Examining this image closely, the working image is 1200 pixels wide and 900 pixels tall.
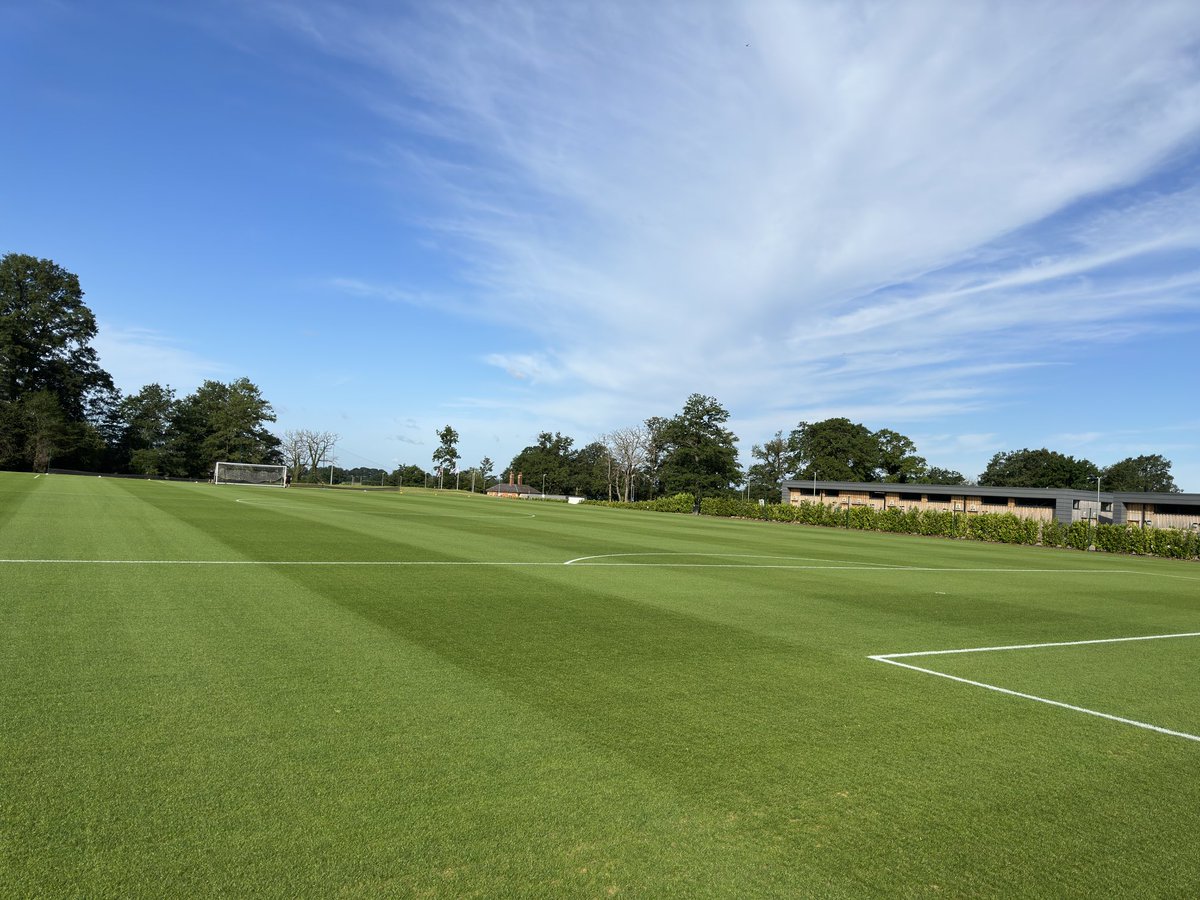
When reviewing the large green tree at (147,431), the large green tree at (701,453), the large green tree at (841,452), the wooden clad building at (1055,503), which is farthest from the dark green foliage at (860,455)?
the large green tree at (147,431)

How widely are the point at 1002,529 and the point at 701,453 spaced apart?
52.9 metres

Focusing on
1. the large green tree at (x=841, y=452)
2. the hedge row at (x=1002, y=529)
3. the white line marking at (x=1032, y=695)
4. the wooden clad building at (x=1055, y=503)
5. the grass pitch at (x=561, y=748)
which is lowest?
the grass pitch at (x=561, y=748)

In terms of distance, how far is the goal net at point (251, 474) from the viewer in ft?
268

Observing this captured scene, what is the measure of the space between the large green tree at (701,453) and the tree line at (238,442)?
139 mm

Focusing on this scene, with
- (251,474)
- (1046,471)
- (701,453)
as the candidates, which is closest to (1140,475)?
(1046,471)

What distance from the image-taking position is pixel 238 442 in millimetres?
95312

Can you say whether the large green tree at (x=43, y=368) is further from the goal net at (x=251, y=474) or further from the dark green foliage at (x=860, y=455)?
the dark green foliage at (x=860, y=455)

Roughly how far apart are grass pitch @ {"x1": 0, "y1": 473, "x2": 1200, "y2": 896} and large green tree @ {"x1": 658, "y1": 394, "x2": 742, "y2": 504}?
264 ft

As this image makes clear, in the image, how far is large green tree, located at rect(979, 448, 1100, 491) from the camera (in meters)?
106

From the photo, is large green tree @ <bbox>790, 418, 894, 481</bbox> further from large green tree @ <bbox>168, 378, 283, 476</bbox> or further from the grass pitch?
the grass pitch

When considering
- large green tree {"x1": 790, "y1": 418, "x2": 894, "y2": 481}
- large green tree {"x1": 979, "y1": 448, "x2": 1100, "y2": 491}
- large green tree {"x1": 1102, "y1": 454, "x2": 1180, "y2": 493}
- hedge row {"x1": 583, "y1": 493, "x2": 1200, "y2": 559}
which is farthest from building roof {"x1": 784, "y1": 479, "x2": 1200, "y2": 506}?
large green tree {"x1": 1102, "y1": 454, "x2": 1180, "y2": 493}

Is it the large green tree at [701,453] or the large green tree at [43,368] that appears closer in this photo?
the large green tree at [43,368]

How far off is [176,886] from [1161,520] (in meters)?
64.5

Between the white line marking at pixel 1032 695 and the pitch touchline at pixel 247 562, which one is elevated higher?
the white line marking at pixel 1032 695
